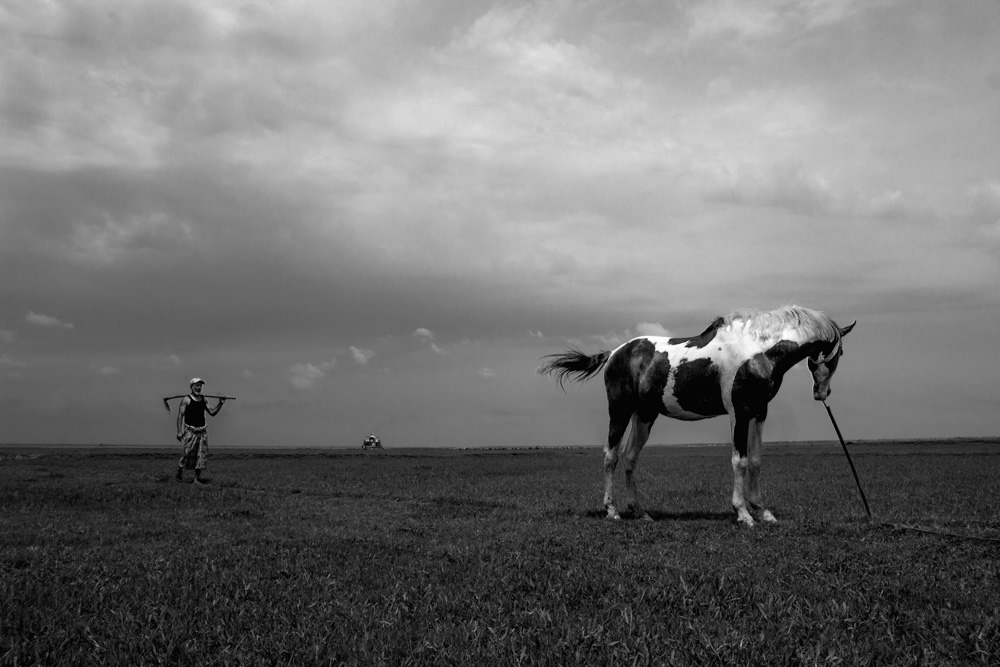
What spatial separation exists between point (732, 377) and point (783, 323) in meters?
1.43

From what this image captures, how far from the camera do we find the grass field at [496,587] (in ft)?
20.0

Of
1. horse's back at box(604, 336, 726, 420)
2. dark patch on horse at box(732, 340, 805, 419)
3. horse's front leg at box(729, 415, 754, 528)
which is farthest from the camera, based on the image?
horse's back at box(604, 336, 726, 420)

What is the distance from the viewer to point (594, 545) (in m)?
10.9

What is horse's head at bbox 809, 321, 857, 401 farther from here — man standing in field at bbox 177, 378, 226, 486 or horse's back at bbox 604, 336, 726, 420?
man standing in field at bbox 177, 378, 226, 486

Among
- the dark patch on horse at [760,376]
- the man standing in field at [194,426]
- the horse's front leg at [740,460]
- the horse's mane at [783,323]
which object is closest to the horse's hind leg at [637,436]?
the horse's front leg at [740,460]

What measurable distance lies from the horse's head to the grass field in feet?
7.90

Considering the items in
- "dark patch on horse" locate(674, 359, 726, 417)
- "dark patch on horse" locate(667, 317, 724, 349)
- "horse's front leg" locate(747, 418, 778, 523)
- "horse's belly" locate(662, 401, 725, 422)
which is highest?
"dark patch on horse" locate(667, 317, 724, 349)

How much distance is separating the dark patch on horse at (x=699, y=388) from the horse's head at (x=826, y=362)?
1.80 metres

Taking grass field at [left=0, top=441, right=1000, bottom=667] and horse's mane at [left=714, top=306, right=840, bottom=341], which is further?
horse's mane at [left=714, top=306, right=840, bottom=341]

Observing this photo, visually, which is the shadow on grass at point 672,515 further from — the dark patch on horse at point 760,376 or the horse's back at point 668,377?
the dark patch on horse at point 760,376

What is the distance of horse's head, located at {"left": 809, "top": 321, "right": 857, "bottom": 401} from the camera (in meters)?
14.5

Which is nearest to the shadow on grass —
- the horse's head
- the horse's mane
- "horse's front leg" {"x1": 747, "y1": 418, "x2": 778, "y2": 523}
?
"horse's front leg" {"x1": 747, "y1": 418, "x2": 778, "y2": 523}

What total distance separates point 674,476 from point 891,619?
2027cm

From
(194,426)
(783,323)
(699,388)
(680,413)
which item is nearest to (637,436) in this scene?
(680,413)
